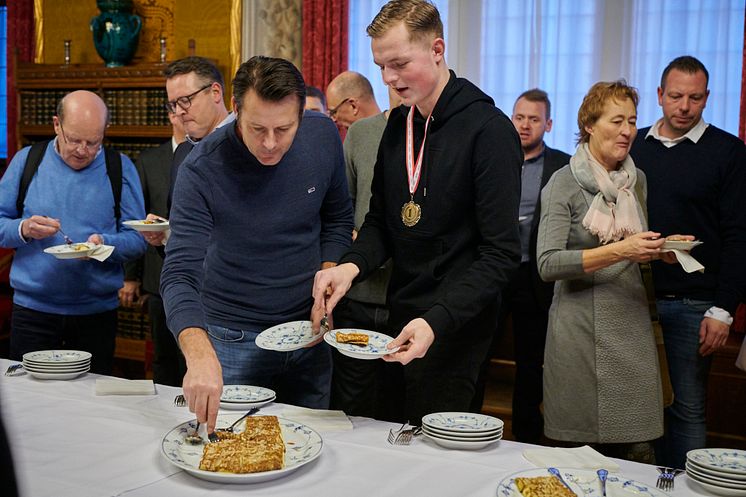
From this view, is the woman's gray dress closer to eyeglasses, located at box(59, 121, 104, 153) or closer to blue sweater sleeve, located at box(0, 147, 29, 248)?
eyeglasses, located at box(59, 121, 104, 153)

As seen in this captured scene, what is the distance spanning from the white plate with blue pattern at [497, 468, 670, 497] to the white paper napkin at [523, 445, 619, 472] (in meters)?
0.10

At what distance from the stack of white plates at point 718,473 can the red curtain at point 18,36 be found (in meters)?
6.21

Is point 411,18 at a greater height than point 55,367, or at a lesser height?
greater

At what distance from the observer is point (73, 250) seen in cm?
286

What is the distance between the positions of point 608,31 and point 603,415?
3.08 meters

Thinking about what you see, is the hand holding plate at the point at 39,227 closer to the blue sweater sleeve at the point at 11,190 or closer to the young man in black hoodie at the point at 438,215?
the blue sweater sleeve at the point at 11,190

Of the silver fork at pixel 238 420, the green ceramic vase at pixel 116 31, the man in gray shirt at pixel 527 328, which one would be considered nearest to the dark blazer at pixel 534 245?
the man in gray shirt at pixel 527 328

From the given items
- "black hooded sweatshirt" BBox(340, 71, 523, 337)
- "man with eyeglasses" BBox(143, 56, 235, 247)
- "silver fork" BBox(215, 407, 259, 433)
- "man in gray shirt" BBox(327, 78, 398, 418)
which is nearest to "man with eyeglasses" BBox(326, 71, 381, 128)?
"man in gray shirt" BBox(327, 78, 398, 418)

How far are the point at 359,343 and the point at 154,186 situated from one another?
228 centimetres

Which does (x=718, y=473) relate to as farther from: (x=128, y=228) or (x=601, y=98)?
(x=128, y=228)

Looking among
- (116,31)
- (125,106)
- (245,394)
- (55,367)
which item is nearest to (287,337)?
(245,394)

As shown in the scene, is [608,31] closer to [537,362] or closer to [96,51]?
[537,362]

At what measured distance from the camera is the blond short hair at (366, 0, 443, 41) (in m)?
1.89

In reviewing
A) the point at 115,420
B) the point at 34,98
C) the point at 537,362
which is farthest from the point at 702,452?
the point at 34,98
